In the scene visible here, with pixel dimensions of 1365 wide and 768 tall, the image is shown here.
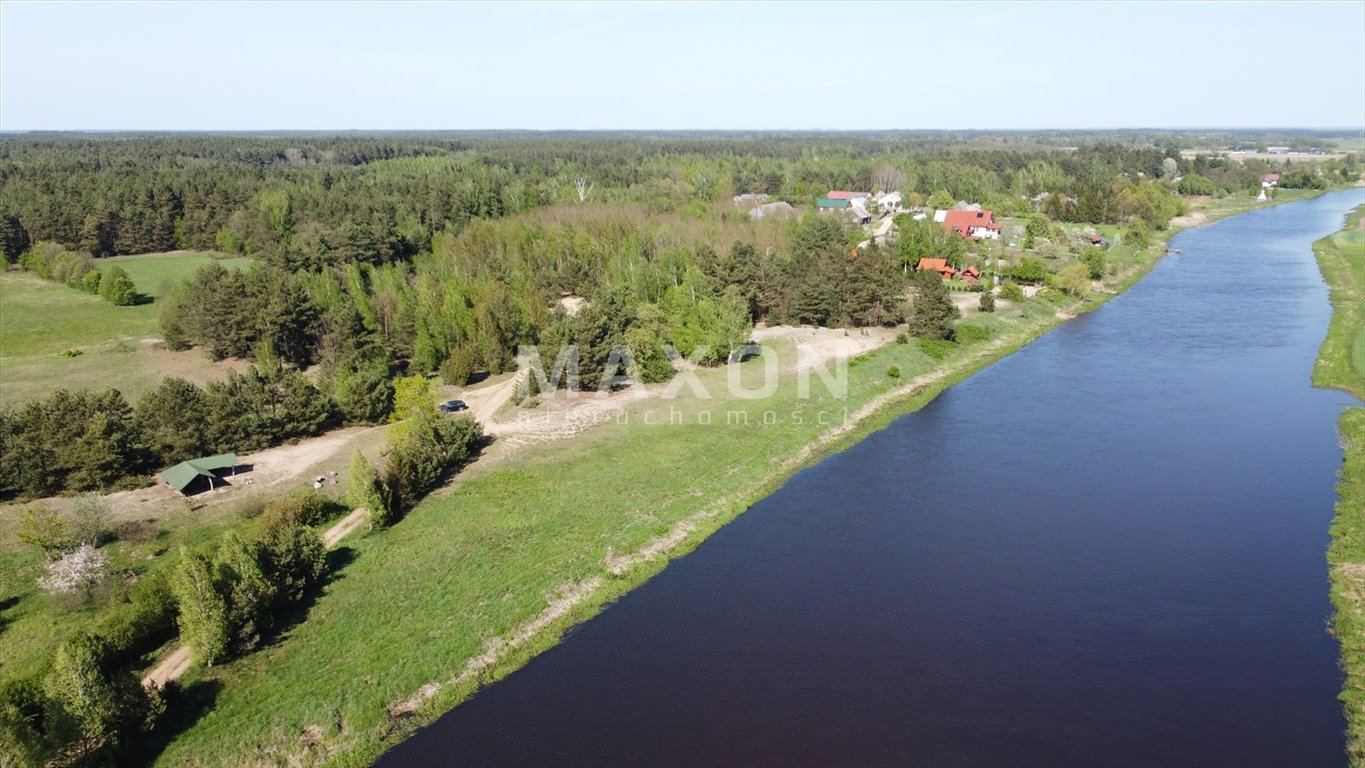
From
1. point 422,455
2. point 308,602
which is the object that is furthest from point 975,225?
point 308,602

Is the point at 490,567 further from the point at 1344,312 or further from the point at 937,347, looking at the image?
the point at 1344,312

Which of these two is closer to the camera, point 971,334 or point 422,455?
point 422,455

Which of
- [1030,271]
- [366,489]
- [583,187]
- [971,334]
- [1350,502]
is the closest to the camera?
[366,489]

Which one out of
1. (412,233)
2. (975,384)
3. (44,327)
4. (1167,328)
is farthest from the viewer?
(412,233)

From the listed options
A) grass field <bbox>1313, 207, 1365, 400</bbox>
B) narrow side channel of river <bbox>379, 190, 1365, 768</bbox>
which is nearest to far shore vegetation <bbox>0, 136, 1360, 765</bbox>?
narrow side channel of river <bbox>379, 190, 1365, 768</bbox>

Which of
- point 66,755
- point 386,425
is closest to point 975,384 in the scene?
point 386,425

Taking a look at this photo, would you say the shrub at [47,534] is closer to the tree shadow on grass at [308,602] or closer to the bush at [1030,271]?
the tree shadow on grass at [308,602]

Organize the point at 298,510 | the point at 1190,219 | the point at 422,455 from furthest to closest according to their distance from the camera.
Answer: the point at 1190,219 < the point at 422,455 < the point at 298,510

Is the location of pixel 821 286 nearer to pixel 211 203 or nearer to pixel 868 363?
pixel 868 363
